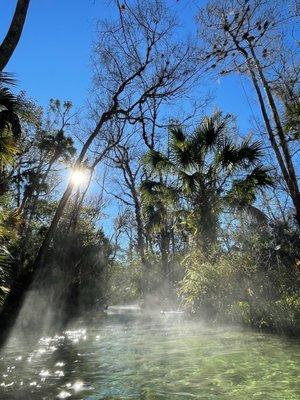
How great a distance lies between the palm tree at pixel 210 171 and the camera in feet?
42.2

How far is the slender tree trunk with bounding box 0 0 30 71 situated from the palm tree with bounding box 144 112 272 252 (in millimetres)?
7282

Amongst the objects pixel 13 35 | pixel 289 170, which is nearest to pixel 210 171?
pixel 289 170

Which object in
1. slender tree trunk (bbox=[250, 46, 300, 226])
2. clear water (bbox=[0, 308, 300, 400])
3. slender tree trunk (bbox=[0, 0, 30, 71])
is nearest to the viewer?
clear water (bbox=[0, 308, 300, 400])

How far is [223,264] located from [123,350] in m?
3.93

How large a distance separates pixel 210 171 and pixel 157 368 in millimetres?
8734

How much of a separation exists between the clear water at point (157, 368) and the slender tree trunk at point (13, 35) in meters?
5.67

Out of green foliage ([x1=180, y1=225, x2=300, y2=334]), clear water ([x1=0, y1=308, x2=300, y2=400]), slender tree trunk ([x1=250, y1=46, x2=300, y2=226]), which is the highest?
slender tree trunk ([x1=250, y1=46, x2=300, y2=226])

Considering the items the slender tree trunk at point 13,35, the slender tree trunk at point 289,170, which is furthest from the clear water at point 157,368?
the slender tree trunk at point 13,35

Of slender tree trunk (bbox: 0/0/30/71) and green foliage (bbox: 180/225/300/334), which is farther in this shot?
green foliage (bbox: 180/225/300/334)

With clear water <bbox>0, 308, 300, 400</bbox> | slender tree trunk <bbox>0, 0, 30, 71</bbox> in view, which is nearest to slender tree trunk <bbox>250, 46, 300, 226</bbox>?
clear water <bbox>0, 308, 300, 400</bbox>

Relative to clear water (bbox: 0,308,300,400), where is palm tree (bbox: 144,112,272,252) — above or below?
above

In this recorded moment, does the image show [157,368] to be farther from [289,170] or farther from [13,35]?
[289,170]

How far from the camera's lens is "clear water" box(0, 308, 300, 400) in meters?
4.38

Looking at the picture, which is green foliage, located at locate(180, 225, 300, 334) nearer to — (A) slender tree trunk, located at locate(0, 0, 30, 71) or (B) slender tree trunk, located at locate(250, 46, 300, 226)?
(B) slender tree trunk, located at locate(250, 46, 300, 226)
